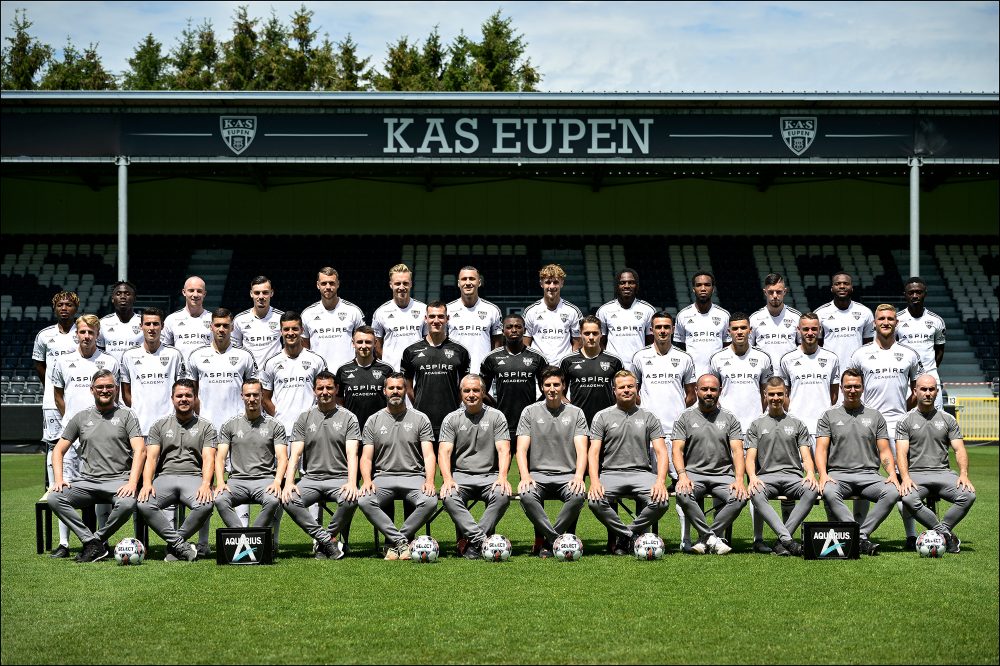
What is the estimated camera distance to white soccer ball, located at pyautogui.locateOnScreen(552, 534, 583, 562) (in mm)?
9055

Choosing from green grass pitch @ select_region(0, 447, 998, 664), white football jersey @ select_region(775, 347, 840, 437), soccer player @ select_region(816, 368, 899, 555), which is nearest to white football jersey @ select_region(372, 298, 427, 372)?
green grass pitch @ select_region(0, 447, 998, 664)

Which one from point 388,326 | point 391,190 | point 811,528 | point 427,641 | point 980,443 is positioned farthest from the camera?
point 391,190

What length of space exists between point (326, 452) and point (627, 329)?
11.0 feet

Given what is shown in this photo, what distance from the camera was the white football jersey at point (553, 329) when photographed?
439 inches

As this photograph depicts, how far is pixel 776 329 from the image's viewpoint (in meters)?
11.4

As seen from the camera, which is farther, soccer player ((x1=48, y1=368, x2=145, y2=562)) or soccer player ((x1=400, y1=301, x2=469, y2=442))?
soccer player ((x1=400, y1=301, x2=469, y2=442))

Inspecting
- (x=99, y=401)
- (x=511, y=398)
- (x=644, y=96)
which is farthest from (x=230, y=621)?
(x=644, y=96)

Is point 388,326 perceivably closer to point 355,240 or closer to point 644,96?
point 644,96

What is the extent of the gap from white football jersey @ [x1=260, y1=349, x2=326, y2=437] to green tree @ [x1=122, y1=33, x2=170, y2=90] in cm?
3412

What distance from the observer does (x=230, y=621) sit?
6801 mm

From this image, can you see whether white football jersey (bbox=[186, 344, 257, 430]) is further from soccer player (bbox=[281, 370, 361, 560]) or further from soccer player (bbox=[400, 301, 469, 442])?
soccer player (bbox=[400, 301, 469, 442])

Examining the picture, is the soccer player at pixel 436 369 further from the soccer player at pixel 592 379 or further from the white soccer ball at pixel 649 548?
the white soccer ball at pixel 649 548

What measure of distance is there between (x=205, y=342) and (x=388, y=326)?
175 cm

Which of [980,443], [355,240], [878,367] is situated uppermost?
[355,240]
